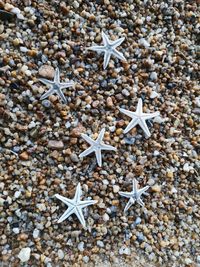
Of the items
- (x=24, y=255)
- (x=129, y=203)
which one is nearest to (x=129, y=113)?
(x=129, y=203)

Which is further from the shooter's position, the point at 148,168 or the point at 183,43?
the point at 183,43

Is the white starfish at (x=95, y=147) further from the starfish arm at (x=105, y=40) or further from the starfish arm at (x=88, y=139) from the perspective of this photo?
Result: the starfish arm at (x=105, y=40)

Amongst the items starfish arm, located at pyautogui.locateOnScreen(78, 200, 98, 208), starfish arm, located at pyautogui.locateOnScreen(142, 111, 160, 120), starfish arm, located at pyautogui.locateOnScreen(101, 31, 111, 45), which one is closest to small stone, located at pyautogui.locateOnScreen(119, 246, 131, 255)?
starfish arm, located at pyautogui.locateOnScreen(78, 200, 98, 208)

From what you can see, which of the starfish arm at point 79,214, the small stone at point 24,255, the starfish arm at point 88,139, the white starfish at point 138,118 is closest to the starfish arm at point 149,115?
the white starfish at point 138,118

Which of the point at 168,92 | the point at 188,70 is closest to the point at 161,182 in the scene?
the point at 168,92

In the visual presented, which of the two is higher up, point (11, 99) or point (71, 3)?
point (71, 3)

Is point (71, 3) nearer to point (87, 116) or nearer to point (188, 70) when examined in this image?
point (87, 116)

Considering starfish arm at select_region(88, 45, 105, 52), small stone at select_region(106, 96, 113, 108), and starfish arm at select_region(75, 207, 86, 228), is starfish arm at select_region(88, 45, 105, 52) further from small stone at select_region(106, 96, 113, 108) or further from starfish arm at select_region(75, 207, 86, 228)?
starfish arm at select_region(75, 207, 86, 228)

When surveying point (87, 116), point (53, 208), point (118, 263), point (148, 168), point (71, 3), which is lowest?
point (118, 263)

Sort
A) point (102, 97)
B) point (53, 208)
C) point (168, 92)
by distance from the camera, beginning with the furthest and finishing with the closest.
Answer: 1. point (168, 92)
2. point (102, 97)
3. point (53, 208)
